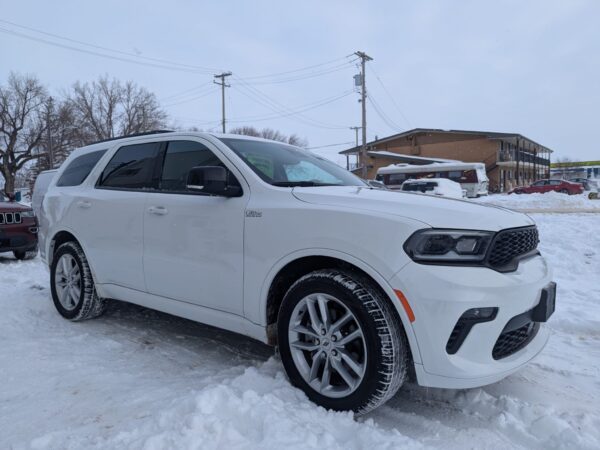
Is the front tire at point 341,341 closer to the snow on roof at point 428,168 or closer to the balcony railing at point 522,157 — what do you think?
the snow on roof at point 428,168

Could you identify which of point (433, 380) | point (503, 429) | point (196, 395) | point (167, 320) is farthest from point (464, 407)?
point (167, 320)

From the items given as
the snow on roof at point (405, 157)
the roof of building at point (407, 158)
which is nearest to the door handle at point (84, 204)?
the roof of building at point (407, 158)

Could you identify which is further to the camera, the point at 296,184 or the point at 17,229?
the point at 17,229

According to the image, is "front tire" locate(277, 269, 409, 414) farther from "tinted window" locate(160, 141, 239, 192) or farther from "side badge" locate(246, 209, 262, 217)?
"tinted window" locate(160, 141, 239, 192)

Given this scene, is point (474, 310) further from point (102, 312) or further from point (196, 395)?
point (102, 312)

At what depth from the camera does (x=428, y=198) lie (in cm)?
283

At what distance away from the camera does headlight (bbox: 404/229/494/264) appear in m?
2.36

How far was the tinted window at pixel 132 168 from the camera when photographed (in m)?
3.89

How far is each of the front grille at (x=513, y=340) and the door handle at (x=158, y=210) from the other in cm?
247

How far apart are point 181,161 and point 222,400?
1.97 meters

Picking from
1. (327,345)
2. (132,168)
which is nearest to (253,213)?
(327,345)

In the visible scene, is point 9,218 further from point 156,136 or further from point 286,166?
point 286,166

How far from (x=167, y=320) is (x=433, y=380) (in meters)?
2.99

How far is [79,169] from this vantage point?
4.73 meters
